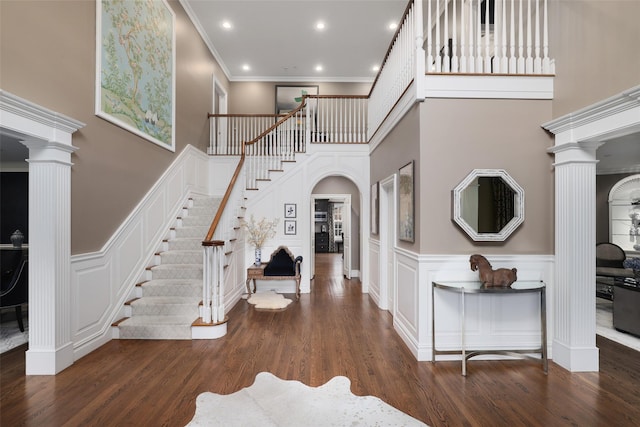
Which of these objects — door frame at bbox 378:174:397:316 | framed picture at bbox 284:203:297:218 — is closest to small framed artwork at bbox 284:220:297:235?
framed picture at bbox 284:203:297:218

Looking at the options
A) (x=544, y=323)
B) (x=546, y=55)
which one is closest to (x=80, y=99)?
(x=546, y=55)

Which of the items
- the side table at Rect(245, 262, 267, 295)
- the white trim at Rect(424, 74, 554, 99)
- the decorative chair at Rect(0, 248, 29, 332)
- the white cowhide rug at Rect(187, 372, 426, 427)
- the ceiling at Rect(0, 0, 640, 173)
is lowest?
the white cowhide rug at Rect(187, 372, 426, 427)

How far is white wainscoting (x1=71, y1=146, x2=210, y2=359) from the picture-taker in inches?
127

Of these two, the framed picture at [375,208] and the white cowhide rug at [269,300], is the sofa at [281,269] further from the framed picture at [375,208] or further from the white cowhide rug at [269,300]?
the framed picture at [375,208]

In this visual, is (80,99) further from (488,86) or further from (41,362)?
(488,86)

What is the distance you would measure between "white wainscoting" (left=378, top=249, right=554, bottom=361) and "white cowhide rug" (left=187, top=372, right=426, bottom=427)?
1.07 meters

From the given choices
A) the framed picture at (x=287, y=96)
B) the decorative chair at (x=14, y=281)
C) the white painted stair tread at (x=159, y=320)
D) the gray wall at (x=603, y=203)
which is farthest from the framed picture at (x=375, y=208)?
the gray wall at (x=603, y=203)

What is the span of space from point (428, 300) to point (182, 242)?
392 centimetres

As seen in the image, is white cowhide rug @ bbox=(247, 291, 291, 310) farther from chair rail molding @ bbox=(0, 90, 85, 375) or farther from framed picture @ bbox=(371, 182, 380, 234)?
chair rail molding @ bbox=(0, 90, 85, 375)

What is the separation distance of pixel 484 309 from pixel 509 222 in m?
0.96

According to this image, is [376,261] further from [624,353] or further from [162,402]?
[162,402]

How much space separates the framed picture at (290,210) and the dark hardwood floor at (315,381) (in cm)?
276

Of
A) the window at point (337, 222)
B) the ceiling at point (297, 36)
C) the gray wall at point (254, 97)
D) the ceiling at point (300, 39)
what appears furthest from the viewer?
the window at point (337, 222)

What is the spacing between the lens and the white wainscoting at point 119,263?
324cm
